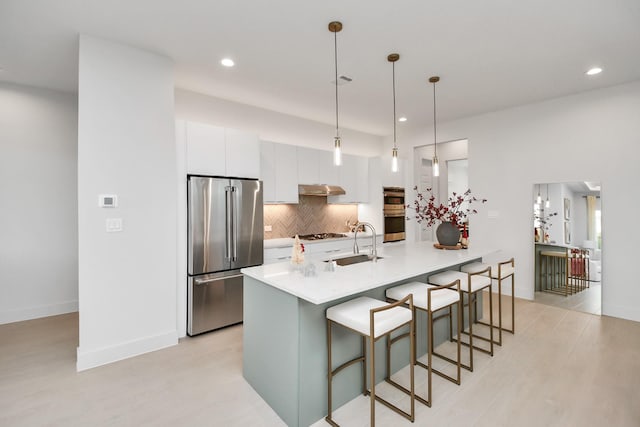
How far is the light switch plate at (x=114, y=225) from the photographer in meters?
2.85

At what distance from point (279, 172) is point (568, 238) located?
13.2 feet

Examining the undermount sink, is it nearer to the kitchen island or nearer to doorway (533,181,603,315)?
the kitchen island

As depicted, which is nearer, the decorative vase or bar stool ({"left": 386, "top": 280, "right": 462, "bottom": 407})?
bar stool ({"left": 386, "top": 280, "right": 462, "bottom": 407})

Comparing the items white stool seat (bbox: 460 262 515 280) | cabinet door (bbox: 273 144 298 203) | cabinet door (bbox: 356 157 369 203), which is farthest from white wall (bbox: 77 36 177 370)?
cabinet door (bbox: 356 157 369 203)

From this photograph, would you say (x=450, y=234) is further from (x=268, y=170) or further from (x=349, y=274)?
(x=268, y=170)

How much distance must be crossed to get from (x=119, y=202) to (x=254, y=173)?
1.50 metres

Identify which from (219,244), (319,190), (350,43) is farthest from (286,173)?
(350,43)

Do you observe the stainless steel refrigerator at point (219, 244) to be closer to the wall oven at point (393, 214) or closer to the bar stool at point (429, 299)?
the bar stool at point (429, 299)

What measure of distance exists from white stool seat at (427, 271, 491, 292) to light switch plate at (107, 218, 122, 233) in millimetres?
2872

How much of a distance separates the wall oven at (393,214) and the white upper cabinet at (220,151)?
2.63m

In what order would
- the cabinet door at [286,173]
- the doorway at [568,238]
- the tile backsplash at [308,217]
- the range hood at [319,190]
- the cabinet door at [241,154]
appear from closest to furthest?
the cabinet door at [241,154]
the doorway at [568,238]
the cabinet door at [286,173]
the range hood at [319,190]
the tile backsplash at [308,217]

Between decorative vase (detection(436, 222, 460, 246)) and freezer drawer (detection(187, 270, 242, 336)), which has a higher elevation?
decorative vase (detection(436, 222, 460, 246))

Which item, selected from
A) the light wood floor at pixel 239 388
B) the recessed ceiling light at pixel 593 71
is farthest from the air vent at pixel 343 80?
the light wood floor at pixel 239 388

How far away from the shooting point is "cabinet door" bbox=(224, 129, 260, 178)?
3.74m
